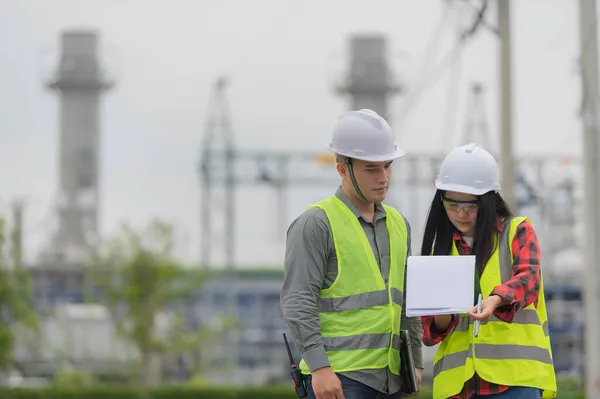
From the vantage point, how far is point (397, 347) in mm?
4812

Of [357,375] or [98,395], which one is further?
[98,395]

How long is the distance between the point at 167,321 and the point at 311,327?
137ft

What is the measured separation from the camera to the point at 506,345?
4.72m

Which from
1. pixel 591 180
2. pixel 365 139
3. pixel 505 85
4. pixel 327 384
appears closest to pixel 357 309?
pixel 327 384

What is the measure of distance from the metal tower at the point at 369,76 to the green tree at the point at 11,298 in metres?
29.1

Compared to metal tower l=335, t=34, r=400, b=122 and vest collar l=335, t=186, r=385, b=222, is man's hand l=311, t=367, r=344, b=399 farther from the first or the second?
metal tower l=335, t=34, r=400, b=122

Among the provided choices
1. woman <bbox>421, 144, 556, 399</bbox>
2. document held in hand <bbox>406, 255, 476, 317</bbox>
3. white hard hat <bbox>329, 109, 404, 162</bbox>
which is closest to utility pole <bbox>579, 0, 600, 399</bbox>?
woman <bbox>421, 144, 556, 399</bbox>

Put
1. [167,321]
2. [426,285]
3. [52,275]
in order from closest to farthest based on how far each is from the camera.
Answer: [426,285]
[167,321]
[52,275]

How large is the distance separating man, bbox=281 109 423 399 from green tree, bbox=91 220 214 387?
33881 mm

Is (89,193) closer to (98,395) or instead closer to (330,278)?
(98,395)

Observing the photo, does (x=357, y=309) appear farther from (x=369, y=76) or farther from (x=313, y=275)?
(x=369, y=76)

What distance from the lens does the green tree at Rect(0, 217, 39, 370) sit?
31.2 m

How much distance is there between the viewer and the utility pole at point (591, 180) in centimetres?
1486

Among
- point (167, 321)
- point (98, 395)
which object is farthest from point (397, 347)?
point (167, 321)
